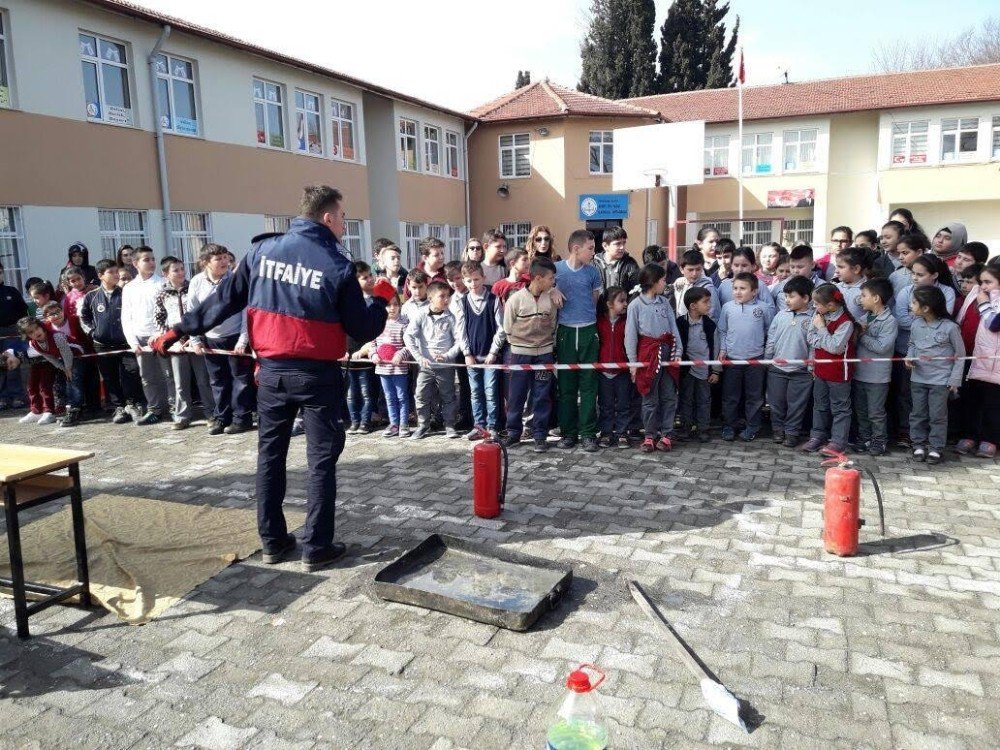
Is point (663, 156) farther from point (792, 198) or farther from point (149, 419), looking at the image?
point (792, 198)

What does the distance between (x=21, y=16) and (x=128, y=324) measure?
8.28m

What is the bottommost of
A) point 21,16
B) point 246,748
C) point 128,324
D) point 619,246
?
point 246,748

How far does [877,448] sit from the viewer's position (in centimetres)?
700

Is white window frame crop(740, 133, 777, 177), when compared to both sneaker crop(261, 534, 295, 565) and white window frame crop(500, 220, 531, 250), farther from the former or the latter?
sneaker crop(261, 534, 295, 565)

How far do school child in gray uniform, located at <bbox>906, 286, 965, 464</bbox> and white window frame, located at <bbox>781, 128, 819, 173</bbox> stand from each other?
2831 centimetres

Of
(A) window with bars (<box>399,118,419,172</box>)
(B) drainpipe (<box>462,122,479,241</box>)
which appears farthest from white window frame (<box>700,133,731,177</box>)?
(A) window with bars (<box>399,118,419,172</box>)

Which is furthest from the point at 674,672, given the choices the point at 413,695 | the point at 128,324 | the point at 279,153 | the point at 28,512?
the point at 279,153

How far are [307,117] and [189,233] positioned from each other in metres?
6.04

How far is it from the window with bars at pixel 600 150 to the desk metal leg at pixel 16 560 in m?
28.9

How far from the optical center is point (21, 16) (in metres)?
13.2

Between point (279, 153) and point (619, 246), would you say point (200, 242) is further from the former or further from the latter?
point (619, 246)

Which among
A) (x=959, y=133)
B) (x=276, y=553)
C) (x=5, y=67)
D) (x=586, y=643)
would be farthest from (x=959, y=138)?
(x=276, y=553)

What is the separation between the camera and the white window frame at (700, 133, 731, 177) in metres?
33.6

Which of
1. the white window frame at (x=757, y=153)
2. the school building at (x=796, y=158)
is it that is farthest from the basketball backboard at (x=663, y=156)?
the white window frame at (x=757, y=153)
